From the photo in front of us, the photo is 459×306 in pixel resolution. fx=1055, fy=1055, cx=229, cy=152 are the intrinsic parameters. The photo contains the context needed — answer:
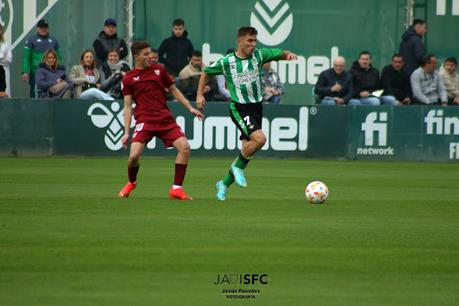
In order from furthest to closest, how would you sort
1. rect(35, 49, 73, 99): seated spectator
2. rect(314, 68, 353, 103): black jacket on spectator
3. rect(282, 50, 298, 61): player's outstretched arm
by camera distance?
rect(314, 68, 353, 103): black jacket on spectator
rect(35, 49, 73, 99): seated spectator
rect(282, 50, 298, 61): player's outstretched arm

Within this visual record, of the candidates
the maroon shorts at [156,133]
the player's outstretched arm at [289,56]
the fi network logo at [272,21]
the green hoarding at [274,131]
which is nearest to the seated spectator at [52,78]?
the green hoarding at [274,131]

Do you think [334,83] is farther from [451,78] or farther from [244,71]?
[244,71]

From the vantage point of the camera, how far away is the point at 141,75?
14.2 metres

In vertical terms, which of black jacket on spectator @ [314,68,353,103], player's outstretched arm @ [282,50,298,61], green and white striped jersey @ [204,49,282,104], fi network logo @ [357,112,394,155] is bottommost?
fi network logo @ [357,112,394,155]

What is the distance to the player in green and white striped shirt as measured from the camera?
1459cm

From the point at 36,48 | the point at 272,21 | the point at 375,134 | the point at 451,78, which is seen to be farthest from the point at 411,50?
the point at 36,48

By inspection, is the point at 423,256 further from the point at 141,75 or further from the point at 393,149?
the point at 393,149

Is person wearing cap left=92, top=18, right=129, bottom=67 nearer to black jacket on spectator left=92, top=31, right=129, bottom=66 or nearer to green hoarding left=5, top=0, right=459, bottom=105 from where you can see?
black jacket on spectator left=92, top=31, right=129, bottom=66

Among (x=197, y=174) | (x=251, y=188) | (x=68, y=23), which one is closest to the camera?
(x=251, y=188)

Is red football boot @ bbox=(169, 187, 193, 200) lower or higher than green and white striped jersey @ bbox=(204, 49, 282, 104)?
lower

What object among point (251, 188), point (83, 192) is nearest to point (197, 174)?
point (251, 188)

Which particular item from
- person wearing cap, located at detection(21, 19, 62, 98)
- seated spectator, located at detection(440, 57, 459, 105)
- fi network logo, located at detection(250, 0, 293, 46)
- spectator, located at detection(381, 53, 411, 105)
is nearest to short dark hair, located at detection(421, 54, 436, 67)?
spectator, located at detection(381, 53, 411, 105)

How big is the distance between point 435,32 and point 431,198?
1317cm

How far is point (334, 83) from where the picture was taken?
2434cm
